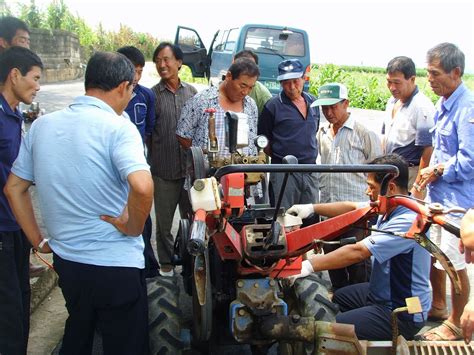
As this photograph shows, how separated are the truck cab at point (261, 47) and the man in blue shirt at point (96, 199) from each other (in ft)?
30.0

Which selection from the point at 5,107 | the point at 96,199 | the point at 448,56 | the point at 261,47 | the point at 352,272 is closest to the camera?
the point at 96,199

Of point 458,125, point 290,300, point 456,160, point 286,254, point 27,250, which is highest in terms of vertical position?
point 458,125

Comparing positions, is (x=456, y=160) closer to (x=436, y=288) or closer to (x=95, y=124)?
(x=436, y=288)

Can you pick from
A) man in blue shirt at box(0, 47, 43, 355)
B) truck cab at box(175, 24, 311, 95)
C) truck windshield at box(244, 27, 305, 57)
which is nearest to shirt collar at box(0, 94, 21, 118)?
man in blue shirt at box(0, 47, 43, 355)

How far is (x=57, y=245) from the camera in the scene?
2449 millimetres

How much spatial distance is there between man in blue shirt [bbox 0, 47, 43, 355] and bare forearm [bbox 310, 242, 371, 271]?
70.6 inches

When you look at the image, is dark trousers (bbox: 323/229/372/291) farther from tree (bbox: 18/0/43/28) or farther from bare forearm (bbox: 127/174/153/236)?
tree (bbox: 18/0/43/28)

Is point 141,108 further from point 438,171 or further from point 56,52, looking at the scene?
point 56,52

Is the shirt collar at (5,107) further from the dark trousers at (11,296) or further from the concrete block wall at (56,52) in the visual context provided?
the concrete block wall at (56,52)

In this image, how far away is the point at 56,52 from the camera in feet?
62.8

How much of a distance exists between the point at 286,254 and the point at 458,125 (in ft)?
6.52

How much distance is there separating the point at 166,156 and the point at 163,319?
1988 mm

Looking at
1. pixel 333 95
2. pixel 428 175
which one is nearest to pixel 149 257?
pixel 333 95

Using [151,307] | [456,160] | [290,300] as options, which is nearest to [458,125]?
[456,160]
